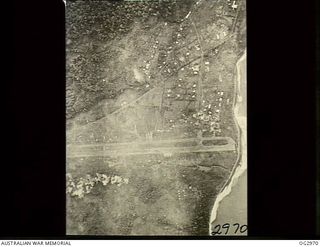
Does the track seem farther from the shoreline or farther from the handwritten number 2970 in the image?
the handwritten number 2970

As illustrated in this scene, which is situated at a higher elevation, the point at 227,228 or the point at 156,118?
the point at 156,118

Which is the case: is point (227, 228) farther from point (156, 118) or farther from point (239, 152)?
point (156, 118)

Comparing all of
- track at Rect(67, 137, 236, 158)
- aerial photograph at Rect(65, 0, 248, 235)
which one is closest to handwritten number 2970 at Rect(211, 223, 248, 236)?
aerial photograph at Rect(65, 0, 248, 235)

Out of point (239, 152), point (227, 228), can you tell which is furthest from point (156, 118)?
point (227, 228)

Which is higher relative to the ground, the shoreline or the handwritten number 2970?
the shoreline

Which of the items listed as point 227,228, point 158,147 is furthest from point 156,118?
point 227,228

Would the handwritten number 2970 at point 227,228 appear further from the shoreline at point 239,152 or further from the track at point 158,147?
the track at point 158,147

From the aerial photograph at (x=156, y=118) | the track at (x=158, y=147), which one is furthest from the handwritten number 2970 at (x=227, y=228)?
the track at (x=158, y=147)
